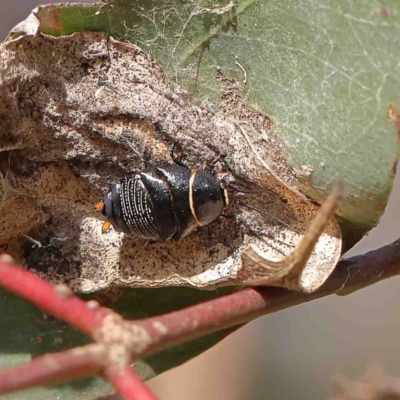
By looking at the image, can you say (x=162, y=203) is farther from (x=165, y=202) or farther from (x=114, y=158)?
(x=114, y=158)

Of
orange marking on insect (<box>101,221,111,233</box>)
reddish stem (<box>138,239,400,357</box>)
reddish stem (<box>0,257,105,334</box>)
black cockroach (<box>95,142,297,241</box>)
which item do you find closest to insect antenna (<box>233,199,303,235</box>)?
black cockroach (<box>95,142,297,241</box>)

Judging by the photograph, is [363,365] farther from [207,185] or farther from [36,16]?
[36,16]

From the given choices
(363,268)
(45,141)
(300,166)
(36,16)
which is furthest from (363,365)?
(36,16)

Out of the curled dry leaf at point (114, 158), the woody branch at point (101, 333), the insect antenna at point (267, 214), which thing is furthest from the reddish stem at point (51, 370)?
the insect antenna at point (267, 214)

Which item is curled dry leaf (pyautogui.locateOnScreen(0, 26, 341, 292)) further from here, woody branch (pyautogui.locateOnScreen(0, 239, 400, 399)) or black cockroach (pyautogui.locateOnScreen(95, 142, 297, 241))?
woody branch (pyautogui.locateOnScreen(0, 239, 400, 399))

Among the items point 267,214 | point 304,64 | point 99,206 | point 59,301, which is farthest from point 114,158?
point 59,301

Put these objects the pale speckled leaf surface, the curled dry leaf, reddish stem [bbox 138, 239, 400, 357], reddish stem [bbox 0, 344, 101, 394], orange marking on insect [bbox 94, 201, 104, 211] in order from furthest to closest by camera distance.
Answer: orange marking on insect [bbox 94, 201, 104, 211] → the curled dry leaf → the pale speckled leaf surface → reddish stem [bbox 138, 239, 400, 357] → reddish stem [bbox 0, 344, 101, 394]
